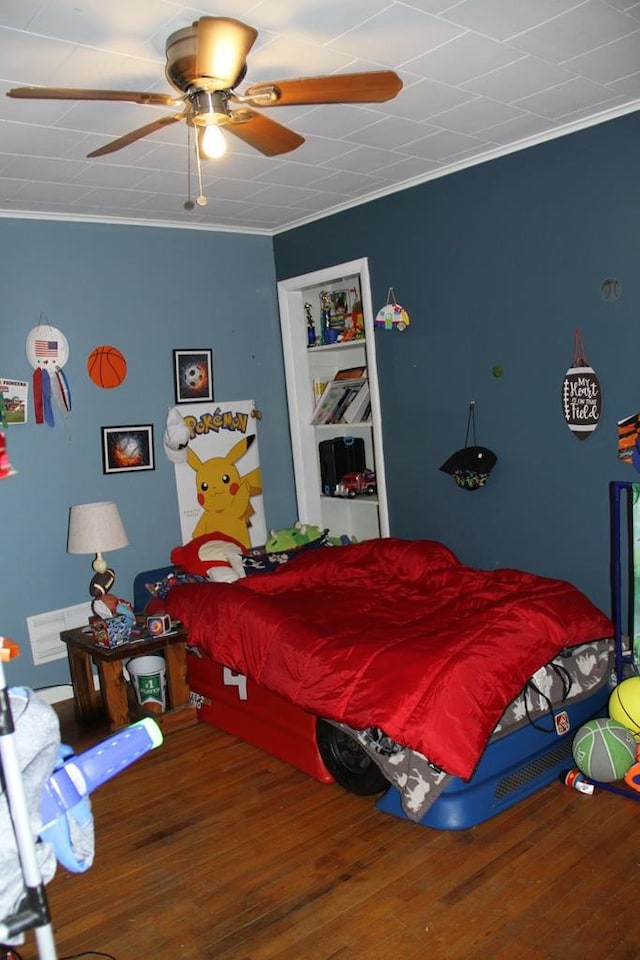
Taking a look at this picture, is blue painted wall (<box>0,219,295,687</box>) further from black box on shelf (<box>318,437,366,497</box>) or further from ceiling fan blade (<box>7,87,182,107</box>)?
ceiling fan blade (<box>7,87,182,107</box>)

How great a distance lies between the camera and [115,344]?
4.38m

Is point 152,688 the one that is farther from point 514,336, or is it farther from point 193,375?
point 514,336

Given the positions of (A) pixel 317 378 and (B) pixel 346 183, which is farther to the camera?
(A) pixel 317 378

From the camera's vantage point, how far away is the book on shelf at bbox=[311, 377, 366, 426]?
5016mm

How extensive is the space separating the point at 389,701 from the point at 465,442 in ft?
5.78

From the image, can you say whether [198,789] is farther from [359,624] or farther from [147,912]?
[359,624]

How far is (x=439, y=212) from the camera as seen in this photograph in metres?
4.04

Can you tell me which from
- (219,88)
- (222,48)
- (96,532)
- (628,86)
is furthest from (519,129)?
(96,532)

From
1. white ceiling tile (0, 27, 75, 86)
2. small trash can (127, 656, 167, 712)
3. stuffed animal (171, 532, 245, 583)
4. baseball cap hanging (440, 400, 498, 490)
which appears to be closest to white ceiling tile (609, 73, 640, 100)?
baseball cap hanging (440, 400, 498, 490)

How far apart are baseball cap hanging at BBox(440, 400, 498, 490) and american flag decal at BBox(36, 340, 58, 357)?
2.18 meters

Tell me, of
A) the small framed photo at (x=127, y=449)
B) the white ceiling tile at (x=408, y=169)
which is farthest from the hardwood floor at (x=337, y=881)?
the white ceiling tile at (x=408, y=169)

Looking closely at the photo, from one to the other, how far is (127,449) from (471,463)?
1.94 metres

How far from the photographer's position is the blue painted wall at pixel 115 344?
160 inches

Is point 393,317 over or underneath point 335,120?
underneath
